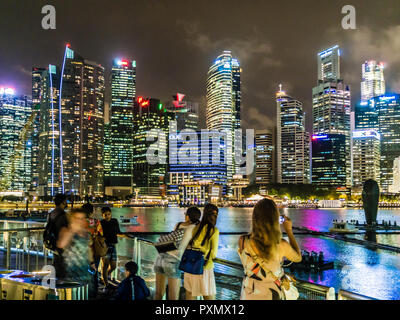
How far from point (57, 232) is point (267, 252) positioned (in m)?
4.18

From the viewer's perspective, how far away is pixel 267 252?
4258 millimetres

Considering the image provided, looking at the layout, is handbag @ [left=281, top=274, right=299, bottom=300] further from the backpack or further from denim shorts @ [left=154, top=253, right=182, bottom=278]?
the backpack

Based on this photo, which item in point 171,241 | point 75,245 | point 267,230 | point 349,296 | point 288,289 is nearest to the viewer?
point 349,296

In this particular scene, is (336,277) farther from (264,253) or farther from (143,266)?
(264,253)

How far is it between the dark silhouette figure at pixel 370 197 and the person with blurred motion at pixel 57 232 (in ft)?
211

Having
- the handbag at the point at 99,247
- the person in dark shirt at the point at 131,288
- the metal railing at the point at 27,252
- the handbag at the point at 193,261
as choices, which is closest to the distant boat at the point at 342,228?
the metal railing at the point at 27,252

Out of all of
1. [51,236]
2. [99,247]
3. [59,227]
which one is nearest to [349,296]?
[59,227]

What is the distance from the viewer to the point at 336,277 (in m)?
28.7

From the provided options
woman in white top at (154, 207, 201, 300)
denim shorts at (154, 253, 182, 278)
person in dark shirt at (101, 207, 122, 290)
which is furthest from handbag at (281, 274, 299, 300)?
person in dark shirt at (101, 207, 122, 290)

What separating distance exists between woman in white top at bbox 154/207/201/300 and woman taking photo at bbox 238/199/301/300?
181cm

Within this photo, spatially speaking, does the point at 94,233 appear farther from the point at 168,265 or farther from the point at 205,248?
the point at 205,248

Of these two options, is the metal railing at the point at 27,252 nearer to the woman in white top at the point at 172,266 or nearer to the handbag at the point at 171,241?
the woman in white top at the point at 172,266
